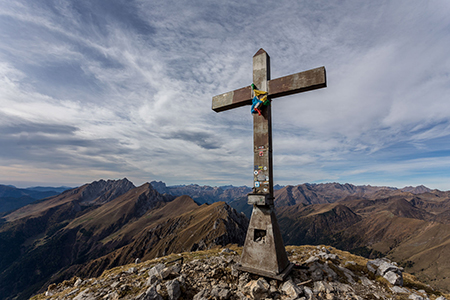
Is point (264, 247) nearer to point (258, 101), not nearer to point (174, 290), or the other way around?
point (174, 290)

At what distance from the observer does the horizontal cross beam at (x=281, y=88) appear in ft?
28.7

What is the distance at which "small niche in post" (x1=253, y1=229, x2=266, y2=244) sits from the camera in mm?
9284

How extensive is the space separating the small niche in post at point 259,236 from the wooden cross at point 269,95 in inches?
72.9

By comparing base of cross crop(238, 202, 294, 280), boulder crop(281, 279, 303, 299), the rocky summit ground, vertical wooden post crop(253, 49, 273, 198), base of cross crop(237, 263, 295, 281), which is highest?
vertical wooden post crop(253, 49, 273, 198)

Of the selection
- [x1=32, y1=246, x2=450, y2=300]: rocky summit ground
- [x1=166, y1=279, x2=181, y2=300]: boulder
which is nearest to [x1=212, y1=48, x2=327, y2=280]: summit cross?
[x1=32, y1=246, x2=450, y2=300]: rocky summit ground

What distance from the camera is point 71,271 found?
600ft

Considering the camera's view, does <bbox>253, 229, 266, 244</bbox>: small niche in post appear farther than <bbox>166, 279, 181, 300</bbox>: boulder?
Yes

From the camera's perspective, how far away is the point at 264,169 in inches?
377

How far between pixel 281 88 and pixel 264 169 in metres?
4.26

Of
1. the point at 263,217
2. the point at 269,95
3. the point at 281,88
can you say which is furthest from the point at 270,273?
the point at 281,88

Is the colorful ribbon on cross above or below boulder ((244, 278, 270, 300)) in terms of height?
above

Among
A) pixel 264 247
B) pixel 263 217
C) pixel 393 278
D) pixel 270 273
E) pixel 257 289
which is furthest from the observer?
pixel 393 278

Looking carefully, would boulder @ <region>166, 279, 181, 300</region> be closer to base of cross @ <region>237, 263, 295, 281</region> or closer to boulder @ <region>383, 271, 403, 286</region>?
base of cross @ <region>237, 263, 295, 281</region>

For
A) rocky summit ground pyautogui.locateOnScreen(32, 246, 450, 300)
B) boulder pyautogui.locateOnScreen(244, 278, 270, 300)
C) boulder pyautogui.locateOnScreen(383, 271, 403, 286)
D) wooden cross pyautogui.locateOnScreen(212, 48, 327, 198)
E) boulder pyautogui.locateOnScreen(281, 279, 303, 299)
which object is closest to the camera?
boulder pyautogui.locateOnScreen(281, 279, 303, 299)
